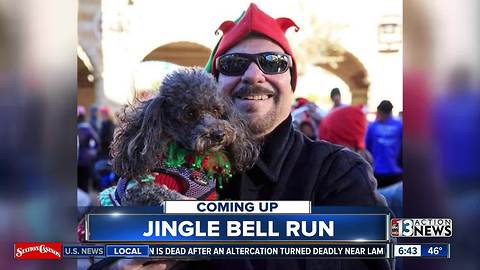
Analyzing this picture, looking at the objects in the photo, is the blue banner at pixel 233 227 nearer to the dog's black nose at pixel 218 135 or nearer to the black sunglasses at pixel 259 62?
the dog's black nose at pixel 218 135

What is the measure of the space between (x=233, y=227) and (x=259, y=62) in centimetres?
61

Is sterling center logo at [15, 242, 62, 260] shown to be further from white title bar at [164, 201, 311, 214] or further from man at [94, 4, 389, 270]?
man at [94, 4, 389, 270]

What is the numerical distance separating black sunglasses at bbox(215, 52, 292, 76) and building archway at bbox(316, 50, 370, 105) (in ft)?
0.44

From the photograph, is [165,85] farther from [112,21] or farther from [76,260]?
[76,260]

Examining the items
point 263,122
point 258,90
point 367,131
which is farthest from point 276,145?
point 367,131

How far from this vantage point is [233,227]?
2.30m

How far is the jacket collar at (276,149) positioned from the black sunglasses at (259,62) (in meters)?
0.19

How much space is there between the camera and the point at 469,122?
90.2 inches

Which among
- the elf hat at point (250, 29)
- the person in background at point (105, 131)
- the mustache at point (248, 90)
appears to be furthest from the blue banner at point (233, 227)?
the elf hat at point (250, 29)

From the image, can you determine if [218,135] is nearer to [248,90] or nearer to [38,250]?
[248,90]

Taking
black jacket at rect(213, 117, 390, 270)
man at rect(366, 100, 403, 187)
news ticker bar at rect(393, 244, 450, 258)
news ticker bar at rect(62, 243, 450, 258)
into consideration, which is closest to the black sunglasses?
black jacket at rect(213, 117, 390, 270)

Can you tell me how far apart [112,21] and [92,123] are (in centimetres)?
37

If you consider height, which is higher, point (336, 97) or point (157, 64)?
point (157, 64)

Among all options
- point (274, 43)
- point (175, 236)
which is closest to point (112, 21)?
point (274, 43)
